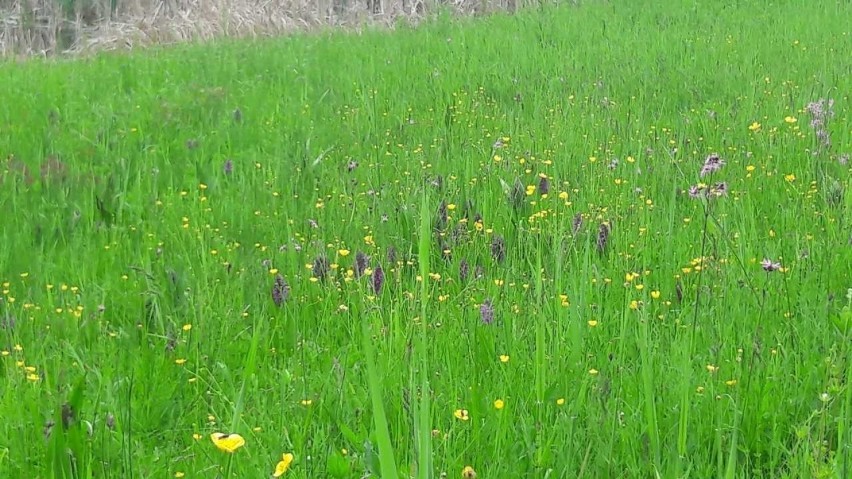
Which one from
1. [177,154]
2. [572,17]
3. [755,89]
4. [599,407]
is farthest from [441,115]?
[572,17]

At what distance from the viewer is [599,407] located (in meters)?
1.73

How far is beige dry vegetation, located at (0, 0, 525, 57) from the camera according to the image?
10195 mm

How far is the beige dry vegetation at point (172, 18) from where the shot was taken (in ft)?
33.4

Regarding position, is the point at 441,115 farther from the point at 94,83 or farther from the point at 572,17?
the point at 572,17

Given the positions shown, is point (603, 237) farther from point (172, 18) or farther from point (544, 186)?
point (172, 18)

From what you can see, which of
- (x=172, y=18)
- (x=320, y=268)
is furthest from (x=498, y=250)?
(x=172, y=18)

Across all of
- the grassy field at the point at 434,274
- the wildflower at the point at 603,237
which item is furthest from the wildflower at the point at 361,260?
the wildflower at the point at 603,237

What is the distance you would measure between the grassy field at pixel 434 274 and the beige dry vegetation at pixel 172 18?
4.24 m

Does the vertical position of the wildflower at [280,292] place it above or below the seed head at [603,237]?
below

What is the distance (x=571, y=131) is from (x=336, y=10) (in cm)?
795

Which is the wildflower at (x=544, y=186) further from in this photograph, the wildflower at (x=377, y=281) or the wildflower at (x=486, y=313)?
the wildflower at (x=486, y=313)

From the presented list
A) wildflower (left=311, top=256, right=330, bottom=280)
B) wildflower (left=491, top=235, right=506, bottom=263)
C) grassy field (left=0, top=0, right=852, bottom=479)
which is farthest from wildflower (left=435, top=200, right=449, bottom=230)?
wildflower (left=311, top=256, right=330, bottom=280)

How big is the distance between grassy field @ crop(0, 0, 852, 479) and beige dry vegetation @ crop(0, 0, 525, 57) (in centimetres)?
424

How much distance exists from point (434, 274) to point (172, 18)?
9527mm
